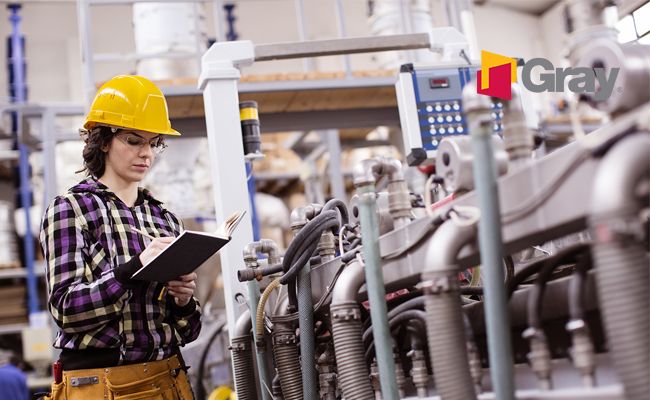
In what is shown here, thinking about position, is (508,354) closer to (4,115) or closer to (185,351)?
(185,351)

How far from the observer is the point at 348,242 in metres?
1.78

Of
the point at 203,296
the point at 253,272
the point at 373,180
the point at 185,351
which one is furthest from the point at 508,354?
the point at 203,296

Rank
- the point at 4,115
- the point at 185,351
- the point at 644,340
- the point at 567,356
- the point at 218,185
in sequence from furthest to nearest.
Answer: the point at 4,115
the point at 185,351
the point at 218,185
the point at 567,356
the point at 644,340

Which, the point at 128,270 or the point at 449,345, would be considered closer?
the point at 449,345

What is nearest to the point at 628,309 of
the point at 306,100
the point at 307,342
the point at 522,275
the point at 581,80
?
the point at 522,275

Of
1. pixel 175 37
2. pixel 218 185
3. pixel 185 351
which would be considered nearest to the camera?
pixel 218 185

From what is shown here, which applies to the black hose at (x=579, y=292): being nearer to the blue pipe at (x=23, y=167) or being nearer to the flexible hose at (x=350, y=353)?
the flexible hose at (x=350, y=353)

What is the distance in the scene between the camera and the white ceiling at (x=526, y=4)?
10469 mm

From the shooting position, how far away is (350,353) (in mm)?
1370

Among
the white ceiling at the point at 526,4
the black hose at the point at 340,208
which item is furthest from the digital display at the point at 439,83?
the white ceiling at the point at 526,4

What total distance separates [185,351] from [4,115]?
3.49 meters

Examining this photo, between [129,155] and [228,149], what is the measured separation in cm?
51

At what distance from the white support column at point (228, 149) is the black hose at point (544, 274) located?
1.25m

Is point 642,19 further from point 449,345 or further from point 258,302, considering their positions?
point 449,345
